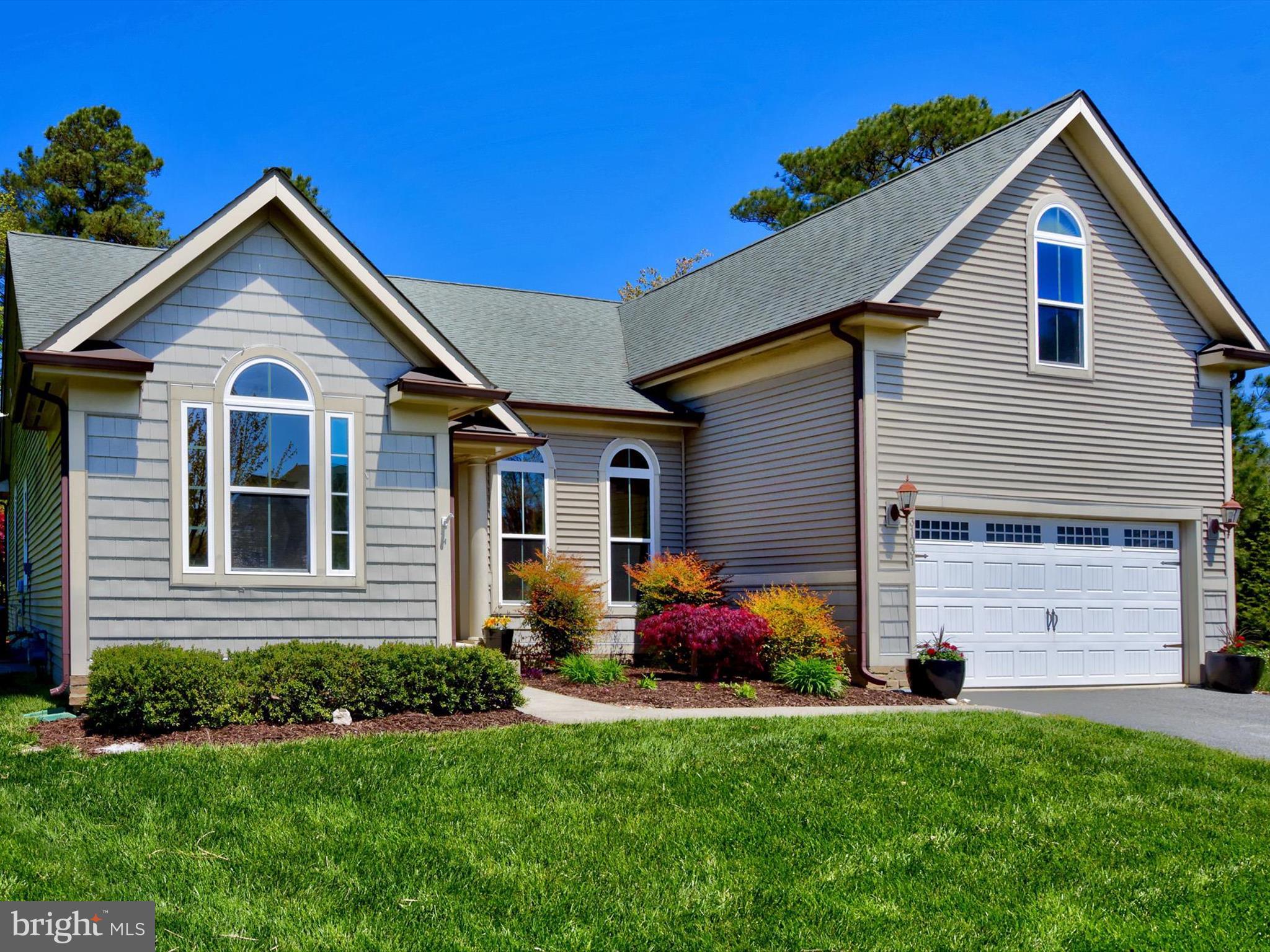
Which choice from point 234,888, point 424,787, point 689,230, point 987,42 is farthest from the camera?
point 689,230

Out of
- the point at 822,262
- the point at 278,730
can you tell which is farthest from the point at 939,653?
the point at 278,730

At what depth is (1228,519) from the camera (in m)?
16.9

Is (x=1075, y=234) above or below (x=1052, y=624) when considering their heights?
above

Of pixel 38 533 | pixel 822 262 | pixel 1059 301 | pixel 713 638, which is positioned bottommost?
pixel 713 638

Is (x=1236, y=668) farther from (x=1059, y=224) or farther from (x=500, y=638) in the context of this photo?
(x=500, y=638)

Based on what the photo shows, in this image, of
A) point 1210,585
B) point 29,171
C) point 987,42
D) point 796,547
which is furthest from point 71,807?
point 29,171

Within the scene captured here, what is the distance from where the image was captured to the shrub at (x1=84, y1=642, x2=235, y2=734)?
936 cm

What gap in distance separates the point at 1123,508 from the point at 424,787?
11978 millimetres

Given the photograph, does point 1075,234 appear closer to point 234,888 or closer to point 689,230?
point 234,888

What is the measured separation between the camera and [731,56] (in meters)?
23.0

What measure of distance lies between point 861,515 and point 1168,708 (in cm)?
419

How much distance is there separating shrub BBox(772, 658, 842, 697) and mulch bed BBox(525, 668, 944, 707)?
4.5 inches

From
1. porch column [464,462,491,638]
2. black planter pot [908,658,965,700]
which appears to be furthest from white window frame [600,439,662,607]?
black planter pot [908,658,965,700]

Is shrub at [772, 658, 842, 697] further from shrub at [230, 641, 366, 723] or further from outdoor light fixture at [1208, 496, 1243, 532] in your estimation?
outdoor light fixture at [1208, 496, 1243, 532]
